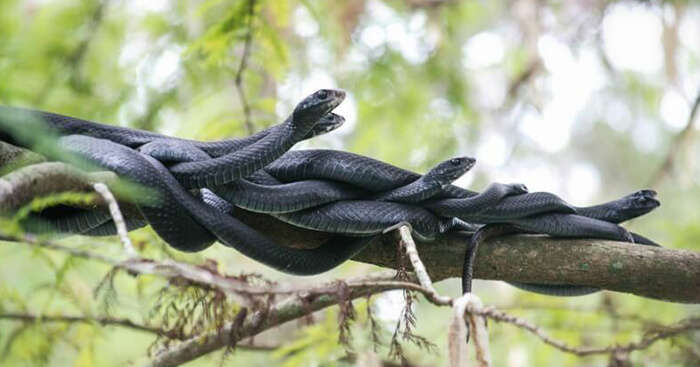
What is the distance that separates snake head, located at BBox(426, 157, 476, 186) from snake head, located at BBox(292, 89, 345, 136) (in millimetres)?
382

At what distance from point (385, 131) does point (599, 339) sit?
2.28 m

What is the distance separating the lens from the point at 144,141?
84.0 inches

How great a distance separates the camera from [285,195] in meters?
1.98

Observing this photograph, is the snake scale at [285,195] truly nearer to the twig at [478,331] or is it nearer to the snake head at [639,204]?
the snake head at [639,204]

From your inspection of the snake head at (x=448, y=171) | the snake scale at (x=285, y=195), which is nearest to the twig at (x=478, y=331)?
the snake scale at (x=285, y=195)

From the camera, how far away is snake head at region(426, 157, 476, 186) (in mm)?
2119

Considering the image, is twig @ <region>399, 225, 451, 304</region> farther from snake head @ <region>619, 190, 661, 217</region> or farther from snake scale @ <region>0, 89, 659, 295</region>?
snake head @ <region>619, 190, 661, 217</region>

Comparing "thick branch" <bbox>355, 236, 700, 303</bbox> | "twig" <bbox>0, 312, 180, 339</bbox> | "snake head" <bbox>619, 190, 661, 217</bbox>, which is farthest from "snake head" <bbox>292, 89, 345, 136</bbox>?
"snake head" <bbox>619, 190, 661, 217</bbox>

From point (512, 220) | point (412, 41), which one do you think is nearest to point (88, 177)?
point (512, 220)

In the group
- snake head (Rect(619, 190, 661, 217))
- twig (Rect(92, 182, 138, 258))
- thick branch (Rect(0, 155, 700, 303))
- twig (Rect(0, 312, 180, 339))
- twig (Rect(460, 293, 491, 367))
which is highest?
snake head (Rect(619, 190, 661, 217))

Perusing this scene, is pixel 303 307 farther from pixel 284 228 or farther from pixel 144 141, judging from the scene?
pixel 144 141

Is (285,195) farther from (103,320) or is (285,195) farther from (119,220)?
(103,320)

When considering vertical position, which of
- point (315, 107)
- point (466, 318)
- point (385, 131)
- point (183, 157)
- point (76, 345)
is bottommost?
point (76, 345)

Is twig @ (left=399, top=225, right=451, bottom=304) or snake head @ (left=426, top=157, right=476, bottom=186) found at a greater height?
snake head @ (left=426, top=157, right=476, bottom=186)
